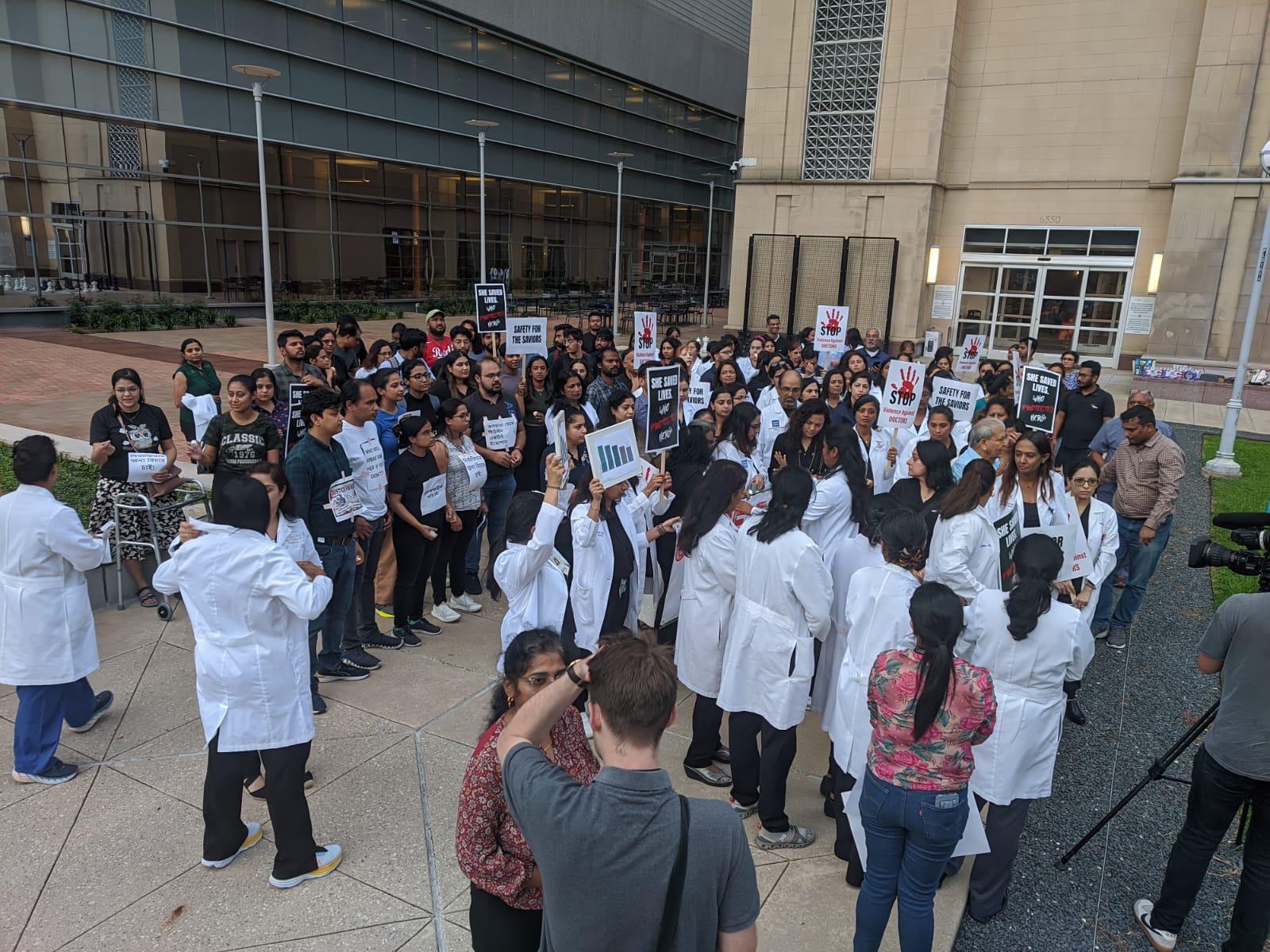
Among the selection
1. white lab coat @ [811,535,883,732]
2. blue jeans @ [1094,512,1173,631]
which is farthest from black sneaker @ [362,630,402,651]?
blue jeans @ [1094,512,1173,631]

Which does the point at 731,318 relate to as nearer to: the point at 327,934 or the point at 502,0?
the point at 502,0

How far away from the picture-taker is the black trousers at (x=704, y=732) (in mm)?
4684

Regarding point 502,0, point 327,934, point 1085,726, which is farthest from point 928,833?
point 502,0

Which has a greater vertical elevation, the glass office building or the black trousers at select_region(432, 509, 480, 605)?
the glass office building

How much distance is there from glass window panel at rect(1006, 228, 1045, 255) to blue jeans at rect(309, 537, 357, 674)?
23820 mm

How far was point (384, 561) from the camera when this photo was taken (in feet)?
22.0

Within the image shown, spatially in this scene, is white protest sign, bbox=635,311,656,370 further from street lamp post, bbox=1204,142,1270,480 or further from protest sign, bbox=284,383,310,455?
street lamp post, bbox=1204,142,1270,480

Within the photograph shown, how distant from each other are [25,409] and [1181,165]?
1008 inches

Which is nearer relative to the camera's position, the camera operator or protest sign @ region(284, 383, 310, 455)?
the camera operator

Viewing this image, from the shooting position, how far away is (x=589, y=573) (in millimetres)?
4793

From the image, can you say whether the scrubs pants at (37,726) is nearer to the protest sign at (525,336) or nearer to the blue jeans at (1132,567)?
the protest sign at (525,336)

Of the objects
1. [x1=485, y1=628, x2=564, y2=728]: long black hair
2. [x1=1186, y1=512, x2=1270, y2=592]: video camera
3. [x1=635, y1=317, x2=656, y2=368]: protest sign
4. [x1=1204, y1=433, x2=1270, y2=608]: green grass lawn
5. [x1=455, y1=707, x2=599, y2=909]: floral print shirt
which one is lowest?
[x1=1204, y1=433, x2=1270, y2=608]: green grass lawn

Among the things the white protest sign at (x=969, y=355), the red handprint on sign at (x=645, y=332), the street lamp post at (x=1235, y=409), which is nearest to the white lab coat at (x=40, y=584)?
the red handprint on sign at (x=645, y=332)

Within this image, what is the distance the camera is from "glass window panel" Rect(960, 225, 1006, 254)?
80.3ft
